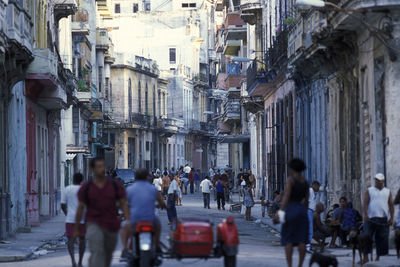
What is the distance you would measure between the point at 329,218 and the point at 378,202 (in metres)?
5.52

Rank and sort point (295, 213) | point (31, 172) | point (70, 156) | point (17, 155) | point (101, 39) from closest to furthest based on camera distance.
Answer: point (295, 213) → point (17, 155) → point (31, 172) → point (70, 156) → point (101, 39)

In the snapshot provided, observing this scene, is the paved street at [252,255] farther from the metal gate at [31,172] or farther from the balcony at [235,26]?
the balcony at [235,26]

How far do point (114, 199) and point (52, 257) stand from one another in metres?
9.06

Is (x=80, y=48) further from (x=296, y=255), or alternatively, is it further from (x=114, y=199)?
(x=114, y=199)

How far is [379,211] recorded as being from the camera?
19.2m

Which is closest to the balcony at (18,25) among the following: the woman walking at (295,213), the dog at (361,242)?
the dog at (361,242)

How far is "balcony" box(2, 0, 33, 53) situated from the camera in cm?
2658

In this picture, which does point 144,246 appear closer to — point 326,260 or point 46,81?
point 326,260

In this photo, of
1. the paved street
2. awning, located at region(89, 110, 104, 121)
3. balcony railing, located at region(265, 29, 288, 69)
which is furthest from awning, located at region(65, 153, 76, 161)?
the paved street

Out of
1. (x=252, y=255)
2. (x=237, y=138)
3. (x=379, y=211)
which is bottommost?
(x=252, y=255)

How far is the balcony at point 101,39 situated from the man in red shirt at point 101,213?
54928 millimetres

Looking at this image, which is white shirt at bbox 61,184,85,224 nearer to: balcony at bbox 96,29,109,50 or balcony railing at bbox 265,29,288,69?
balcony railing at bbox 265,29,288,69

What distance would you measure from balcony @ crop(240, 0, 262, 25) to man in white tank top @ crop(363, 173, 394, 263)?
107ft

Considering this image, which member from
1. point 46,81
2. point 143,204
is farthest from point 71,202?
point 46,81
